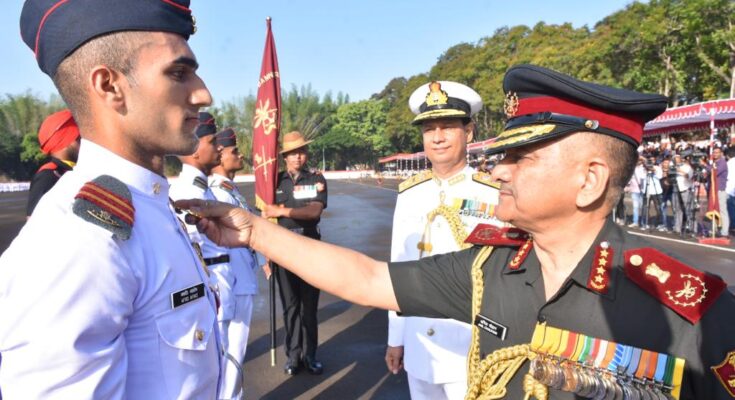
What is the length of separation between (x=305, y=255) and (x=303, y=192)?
3.23 metres

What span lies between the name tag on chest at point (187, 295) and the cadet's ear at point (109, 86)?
0.55 m

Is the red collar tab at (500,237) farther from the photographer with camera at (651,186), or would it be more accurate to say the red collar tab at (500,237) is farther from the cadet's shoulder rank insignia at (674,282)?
the photographer with camera at (651,186)

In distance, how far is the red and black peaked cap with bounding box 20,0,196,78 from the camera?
130 cm

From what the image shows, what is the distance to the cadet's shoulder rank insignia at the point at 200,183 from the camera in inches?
153

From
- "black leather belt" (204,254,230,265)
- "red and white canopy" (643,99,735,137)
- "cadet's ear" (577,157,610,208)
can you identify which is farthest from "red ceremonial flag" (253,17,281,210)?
"red and white canopy" (643,99,735,137)

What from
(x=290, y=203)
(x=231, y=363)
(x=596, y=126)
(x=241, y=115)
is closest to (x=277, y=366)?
(x=231, y=363)

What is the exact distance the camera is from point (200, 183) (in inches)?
153

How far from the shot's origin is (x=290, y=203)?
516cm

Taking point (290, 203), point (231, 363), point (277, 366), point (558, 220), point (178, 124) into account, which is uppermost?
point (178, 124)

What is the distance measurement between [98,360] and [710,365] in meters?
1.52

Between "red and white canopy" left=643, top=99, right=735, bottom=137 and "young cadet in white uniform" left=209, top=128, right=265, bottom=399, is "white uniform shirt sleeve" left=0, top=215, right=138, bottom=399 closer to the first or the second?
"young cadet in white uniform" left=209, top=128, right=265, bottom=399

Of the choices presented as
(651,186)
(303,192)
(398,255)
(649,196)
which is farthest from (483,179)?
(649,196)

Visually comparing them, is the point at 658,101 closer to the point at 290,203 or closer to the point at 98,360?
the point at 98,360

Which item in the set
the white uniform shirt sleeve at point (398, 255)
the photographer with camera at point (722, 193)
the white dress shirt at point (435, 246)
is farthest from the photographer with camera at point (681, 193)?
the white uniform shirt sleeve at point (398, 255)
